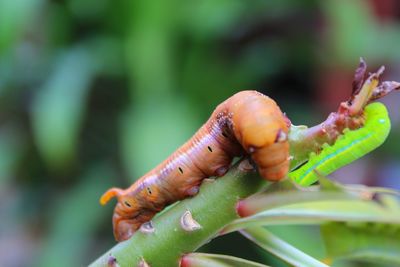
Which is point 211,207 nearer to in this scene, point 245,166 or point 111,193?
point 245,166

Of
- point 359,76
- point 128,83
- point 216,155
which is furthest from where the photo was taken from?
point 128,83

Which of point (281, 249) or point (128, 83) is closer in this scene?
point (281, 249)

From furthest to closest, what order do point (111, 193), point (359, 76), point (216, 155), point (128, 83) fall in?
point (128, 83) < point (111, 193) < point (216, 155) < point (359, 76)

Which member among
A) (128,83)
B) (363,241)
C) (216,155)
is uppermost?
(128,83)

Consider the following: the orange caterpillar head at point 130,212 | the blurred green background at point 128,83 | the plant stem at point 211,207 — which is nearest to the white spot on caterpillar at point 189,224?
the plant stem at point 211,207

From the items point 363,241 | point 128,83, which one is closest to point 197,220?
point 363,241

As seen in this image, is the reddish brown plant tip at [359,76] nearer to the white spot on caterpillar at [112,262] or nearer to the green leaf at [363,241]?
the green leaf at [363,241]

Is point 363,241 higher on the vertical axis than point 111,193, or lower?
lower
